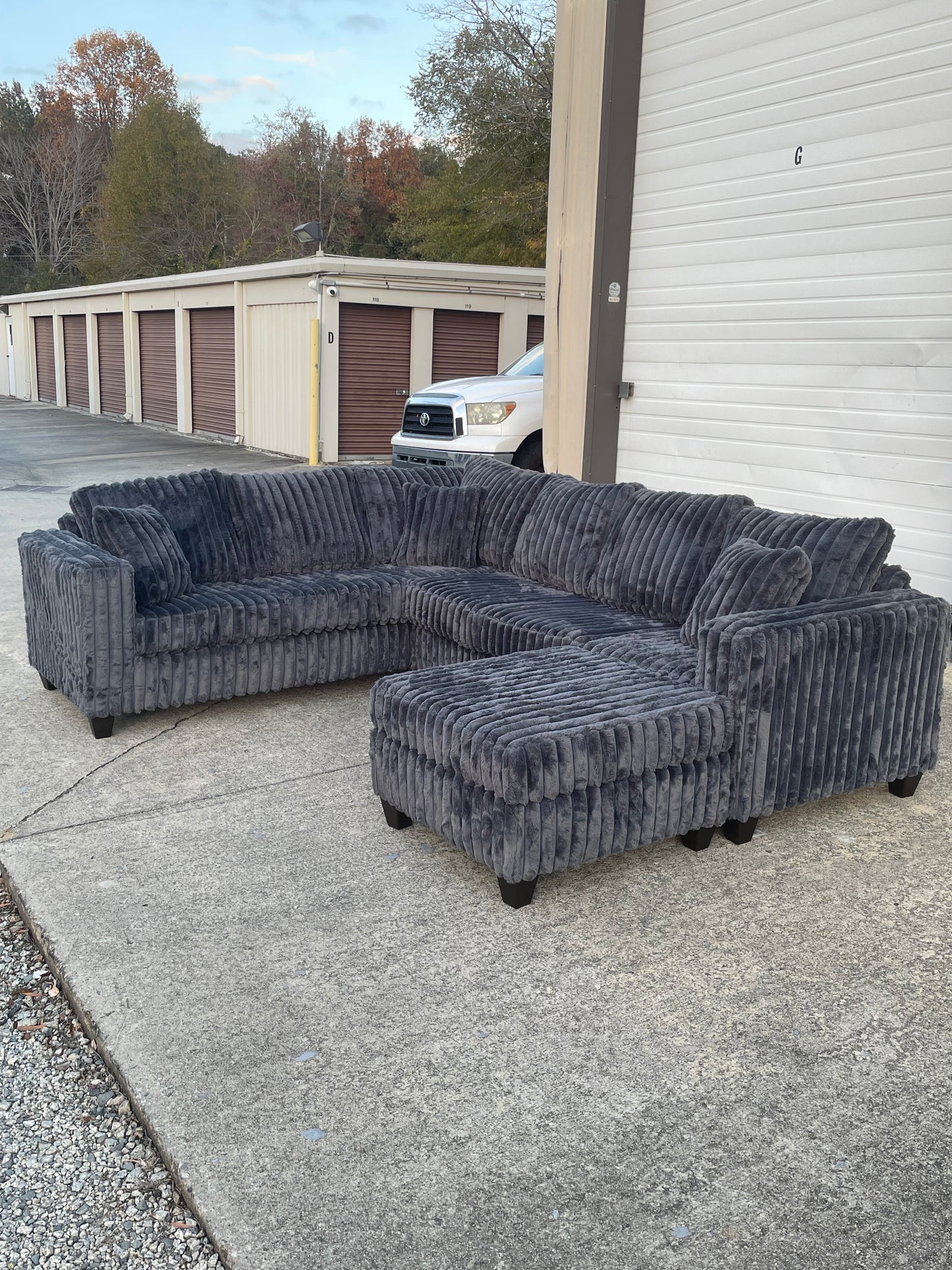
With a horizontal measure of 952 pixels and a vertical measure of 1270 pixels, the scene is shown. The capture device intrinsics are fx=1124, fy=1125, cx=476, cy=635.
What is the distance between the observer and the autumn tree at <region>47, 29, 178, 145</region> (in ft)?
172

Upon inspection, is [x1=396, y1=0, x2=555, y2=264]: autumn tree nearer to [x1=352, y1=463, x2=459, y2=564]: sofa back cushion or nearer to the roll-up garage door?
the roll-up garage door

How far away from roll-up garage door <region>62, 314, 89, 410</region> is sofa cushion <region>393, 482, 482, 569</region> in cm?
2274

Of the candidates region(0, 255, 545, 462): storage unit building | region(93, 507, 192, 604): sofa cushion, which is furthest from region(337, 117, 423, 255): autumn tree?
Result: region(93, 507, 192, 604): sofa cushion

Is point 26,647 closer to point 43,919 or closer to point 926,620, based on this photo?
point 43,919

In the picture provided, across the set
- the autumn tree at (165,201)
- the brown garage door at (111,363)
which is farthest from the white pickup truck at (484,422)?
the autumn tree at (165,201)

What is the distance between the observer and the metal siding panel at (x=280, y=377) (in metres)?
16.1

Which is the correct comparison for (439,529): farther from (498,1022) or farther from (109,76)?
(109,76)

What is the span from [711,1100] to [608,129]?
23.3ft

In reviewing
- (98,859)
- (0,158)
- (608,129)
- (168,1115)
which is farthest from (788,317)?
(0,158)

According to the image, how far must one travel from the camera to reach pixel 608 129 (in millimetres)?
7848

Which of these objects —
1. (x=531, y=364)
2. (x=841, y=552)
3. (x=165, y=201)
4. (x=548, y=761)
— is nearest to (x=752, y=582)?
(x=841, y=552)

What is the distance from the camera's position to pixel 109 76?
52.9m

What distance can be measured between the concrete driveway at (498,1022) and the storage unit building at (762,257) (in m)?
2.90

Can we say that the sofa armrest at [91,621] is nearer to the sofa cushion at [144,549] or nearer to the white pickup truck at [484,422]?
the sofa cushion at [144,549]
